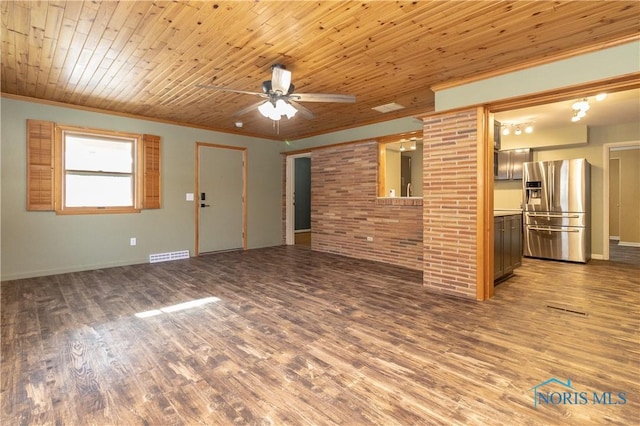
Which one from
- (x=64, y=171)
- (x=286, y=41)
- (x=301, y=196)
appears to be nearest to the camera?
(x=286, y=41)

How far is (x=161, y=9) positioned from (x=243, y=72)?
1180mm

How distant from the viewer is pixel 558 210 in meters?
5.70

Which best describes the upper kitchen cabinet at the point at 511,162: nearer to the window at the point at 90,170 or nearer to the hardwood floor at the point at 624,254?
the hardwood floor at the point at 624,254

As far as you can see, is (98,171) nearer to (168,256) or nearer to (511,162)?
(168,256)

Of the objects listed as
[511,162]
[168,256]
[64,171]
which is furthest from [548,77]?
[64,171]

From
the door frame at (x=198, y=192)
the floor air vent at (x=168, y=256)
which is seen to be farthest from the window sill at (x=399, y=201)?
the floor air vent at (x=168, y=256)

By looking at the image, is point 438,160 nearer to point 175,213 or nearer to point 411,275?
point 411,275

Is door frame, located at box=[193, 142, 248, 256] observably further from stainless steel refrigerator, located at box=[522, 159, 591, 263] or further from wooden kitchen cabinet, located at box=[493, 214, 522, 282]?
stainless steel refrigerator, located at box=[522, 159, 591, 263]

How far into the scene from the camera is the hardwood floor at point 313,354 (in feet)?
5.51

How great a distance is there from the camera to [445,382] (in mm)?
1924

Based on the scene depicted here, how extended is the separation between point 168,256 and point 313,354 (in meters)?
4.43

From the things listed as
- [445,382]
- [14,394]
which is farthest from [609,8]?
[14,394]

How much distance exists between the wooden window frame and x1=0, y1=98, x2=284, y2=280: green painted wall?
10cm

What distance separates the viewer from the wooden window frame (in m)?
4.64
